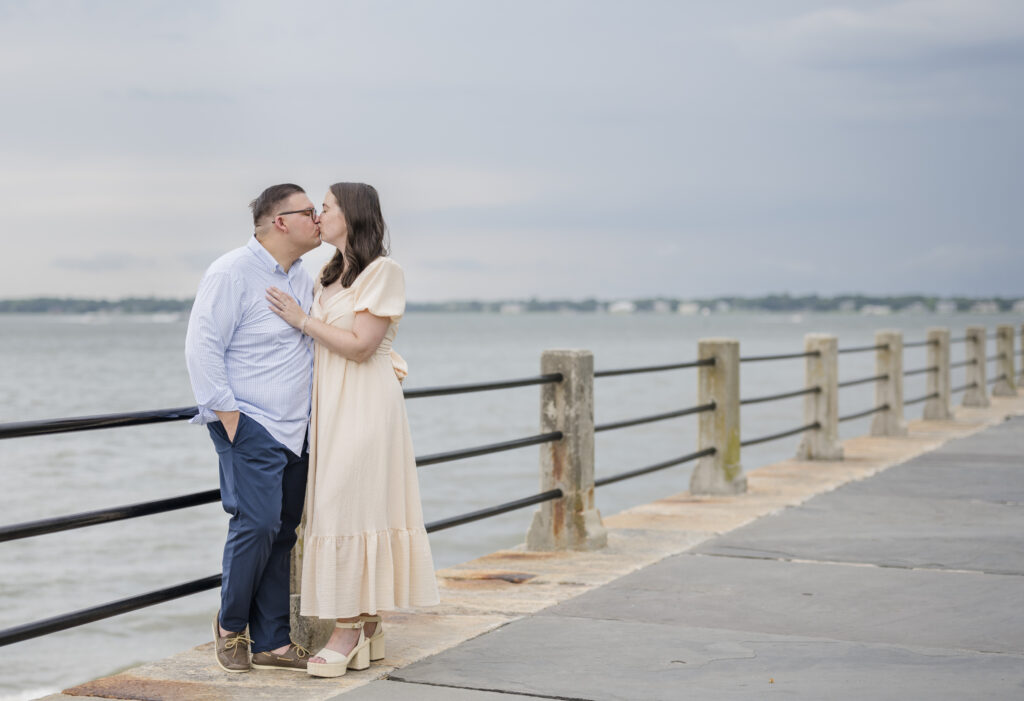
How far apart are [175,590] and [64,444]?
31.9 m

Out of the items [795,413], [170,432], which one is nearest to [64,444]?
[170,432]

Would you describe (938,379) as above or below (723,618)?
above

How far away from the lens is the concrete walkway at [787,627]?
4.51 meters

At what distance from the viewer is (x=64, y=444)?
34719 mm

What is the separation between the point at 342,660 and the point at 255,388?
1.09 metres

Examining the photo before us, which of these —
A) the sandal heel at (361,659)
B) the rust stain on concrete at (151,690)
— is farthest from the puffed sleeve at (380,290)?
the rust stain on concrete at (151,690)

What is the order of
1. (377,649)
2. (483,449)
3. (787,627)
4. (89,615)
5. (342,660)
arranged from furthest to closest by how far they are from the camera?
1. (483,449)
2. (787,627)
3. (377,649)
4. (342,660)
5. (89,615)

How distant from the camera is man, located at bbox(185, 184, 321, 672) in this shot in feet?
14.3

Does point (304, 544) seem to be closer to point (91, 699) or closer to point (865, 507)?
point (91, 699)

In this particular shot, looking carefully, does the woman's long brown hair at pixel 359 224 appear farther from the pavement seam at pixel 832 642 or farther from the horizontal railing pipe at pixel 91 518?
the pavement seam at pixel 832 642

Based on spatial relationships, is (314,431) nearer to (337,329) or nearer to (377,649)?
(337,329)

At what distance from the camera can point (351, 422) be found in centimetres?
459

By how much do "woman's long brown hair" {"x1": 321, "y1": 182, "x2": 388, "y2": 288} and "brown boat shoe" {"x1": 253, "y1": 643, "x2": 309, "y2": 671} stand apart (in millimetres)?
1443

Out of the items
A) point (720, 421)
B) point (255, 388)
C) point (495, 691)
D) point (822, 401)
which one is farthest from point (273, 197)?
point (822, 401)
